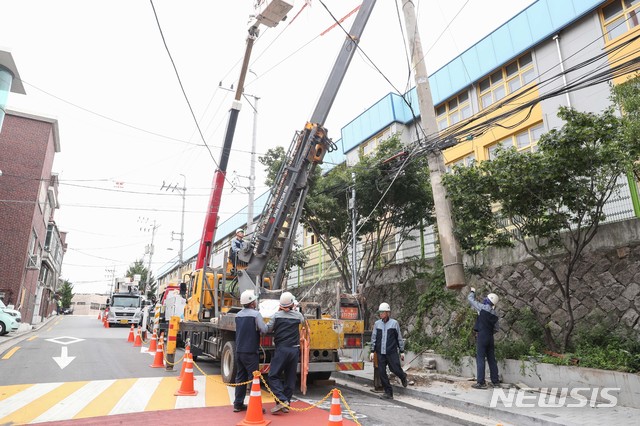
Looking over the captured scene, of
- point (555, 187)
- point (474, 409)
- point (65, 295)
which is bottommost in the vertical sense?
point (474, 409)

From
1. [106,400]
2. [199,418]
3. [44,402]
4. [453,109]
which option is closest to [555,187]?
[199,418]

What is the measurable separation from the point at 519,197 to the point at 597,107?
7505 millimetres

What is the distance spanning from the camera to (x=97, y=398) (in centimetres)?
707

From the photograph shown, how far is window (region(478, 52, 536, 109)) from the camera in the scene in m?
15.1

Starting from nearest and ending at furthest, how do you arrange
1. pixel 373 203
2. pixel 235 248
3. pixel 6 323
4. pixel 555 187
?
pixel 555 187
pixel 235 248
pixel 373 203
pixel 6 323

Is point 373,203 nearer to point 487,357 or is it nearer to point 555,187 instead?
point 555,187

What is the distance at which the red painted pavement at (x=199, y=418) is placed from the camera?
565 cm

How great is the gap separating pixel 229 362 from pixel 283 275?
2.41m

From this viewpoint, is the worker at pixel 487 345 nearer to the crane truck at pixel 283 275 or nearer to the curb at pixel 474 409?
the curb at pixel 474 409

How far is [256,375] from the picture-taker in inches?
219

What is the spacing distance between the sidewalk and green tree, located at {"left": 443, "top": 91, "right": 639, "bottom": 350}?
1.99 m

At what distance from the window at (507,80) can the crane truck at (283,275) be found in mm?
7754

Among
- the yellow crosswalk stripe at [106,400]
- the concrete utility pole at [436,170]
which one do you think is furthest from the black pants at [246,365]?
the concrete utility pole at [436,170]

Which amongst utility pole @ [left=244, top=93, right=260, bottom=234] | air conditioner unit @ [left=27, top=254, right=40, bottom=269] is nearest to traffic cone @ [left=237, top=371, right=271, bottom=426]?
utility pole @ [left=244, top=93, right=260, bottom=234]
